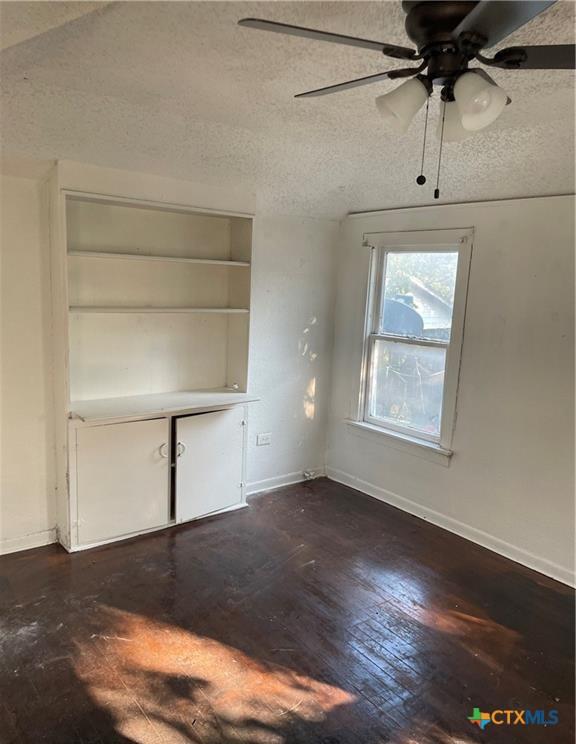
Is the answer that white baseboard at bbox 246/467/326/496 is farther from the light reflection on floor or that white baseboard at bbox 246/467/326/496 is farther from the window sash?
the light reflection on floor

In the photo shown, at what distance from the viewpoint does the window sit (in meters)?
3.62

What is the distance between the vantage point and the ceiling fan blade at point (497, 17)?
1237 millimetres

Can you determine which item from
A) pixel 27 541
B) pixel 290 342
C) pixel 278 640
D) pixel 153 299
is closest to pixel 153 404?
pixel 153 299

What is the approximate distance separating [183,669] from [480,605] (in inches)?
63.4

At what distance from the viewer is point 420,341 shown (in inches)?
151

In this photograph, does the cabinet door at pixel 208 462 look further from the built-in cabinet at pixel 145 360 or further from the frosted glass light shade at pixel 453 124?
the frosted glass light shade at pixel 453 124

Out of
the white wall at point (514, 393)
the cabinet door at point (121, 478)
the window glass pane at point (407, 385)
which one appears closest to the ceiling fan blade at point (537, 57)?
the white wall at point (514, 393)

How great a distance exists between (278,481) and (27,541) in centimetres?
190

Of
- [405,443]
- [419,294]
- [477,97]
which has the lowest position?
[405,443]

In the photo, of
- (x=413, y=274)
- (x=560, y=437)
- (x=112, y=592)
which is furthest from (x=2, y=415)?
(x=560, y=437)

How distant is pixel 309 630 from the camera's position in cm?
259

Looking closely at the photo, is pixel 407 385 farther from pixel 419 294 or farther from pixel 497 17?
pixel 497 17

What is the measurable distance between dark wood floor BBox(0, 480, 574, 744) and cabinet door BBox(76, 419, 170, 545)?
0.15m

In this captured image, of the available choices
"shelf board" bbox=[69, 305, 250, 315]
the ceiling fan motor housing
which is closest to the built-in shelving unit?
"shelf board" bbox=[69, 305, 250, 315]
